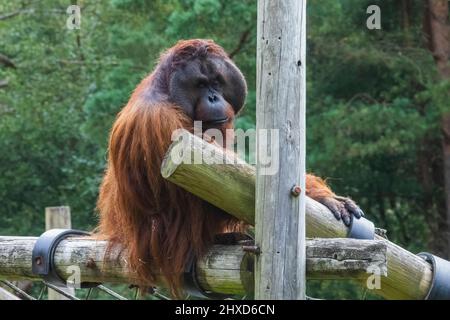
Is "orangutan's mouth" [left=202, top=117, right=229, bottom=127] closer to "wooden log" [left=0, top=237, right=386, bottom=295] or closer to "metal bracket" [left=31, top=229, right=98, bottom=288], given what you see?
"wooden log" [left=0, top=237, right=386, bottom=295]

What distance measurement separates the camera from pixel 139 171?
4.55 m

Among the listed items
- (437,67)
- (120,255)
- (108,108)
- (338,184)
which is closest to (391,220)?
(338,184)

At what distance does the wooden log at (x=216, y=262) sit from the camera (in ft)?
12.1

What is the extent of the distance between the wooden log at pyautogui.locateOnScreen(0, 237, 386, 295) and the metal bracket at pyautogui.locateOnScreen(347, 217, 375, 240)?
1.45 feet

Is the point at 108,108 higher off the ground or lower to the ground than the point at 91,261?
higher

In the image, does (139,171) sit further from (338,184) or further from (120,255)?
(338,184)

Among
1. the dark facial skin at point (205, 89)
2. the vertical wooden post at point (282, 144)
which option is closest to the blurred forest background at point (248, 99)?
the dark facial skin at point (205, 89)

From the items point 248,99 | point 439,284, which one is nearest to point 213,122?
point 439,284

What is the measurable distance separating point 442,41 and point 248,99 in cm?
263

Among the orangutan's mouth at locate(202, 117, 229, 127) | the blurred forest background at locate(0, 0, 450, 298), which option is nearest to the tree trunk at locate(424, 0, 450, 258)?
the blurred forest background at locate(0, 0, 450, 298)

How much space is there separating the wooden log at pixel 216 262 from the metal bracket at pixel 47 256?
0.03m

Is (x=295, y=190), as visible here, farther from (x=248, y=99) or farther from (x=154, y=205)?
(x=248, y=99)

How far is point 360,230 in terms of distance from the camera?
4266 mm

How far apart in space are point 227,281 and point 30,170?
10833mm
